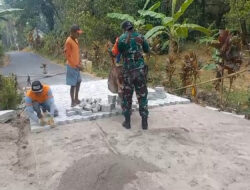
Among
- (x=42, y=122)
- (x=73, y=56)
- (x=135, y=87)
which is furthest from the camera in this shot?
(x=73, y=56)

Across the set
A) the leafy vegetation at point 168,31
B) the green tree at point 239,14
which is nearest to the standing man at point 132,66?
the leafy vegetation at point 168,31

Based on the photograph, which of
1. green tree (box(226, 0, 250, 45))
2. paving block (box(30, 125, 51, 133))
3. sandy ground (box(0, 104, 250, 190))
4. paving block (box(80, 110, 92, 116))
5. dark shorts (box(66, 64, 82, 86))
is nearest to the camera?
sandy ground (box(0, 104, 250, 190))

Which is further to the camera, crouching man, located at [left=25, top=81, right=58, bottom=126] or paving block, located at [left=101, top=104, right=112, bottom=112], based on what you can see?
paving block, located at [left=101, top=104, right=112, bottom=112]

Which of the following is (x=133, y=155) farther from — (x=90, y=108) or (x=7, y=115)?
(x=7, y=115)

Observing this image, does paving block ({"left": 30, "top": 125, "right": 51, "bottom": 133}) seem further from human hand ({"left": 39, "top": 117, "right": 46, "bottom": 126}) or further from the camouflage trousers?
the camouflage trousers

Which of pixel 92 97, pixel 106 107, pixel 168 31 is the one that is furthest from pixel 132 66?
pixel 168 31

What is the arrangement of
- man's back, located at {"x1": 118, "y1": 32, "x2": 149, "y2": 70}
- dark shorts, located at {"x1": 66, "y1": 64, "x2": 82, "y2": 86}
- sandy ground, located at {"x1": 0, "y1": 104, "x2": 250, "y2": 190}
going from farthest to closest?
dark shorts, located at {"x1": 66, "y1": 64, "x2": 82, "y2": 86}
man's back, located at {"x1": 118, "y1": 32, "x2": 149, "y2": 70}
sandy ground, located at {"x1": 0, "y1": 104, "x2": 250, "y2": 190}

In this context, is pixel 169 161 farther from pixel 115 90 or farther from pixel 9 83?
pixel 9 83

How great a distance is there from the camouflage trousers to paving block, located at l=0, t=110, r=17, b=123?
8.18ft

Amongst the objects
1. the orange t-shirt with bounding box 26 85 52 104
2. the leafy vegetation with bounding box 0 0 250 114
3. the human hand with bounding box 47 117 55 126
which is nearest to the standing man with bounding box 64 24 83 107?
the orange t-shirt with bounding box 26 85 52 104

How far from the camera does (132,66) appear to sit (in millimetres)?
5277

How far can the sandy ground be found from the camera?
369 centimetres

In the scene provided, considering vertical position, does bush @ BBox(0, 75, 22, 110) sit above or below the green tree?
below

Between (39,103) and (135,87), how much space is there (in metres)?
1.73
